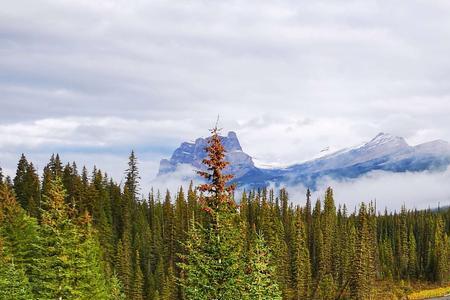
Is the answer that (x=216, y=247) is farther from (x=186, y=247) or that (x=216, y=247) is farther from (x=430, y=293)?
(x=430, y=293)

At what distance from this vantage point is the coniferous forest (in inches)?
1118

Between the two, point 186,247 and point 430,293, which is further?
point 430,293

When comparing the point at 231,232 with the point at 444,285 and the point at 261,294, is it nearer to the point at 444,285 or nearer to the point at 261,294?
the point at 261,294

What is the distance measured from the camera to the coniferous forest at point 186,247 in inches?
1118

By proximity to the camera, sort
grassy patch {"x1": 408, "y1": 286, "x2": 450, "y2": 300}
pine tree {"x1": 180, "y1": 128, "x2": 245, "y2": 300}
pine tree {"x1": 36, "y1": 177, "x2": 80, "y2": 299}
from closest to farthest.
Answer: pine tree {"x1": 180, "y1": 128, "x2": 245, "y2": 300} < pine tree {"x1": 36, "y1": 177, "x2": 80, "y2": 299} < grassy patch {"x1": 408, "y1": 286, "x2": 450, "y2": 300}

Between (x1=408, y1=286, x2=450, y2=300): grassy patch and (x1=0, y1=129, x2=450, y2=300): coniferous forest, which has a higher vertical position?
(x1=0, y1=129, x2=450, y2=300): coniferous forest

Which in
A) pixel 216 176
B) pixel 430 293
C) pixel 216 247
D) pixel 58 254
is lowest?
pixel 430 293

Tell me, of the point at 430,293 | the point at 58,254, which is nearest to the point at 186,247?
the point at 58,254

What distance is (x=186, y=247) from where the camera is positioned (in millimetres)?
31656

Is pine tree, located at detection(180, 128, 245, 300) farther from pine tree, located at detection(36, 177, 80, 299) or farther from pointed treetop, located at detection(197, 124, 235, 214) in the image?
pine tree, located at detection(36, 177, 80, 299)

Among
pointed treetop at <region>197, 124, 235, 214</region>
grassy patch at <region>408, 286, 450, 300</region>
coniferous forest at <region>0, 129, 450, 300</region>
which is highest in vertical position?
pointed treetop at <region>197, 124, 235, 214</region>

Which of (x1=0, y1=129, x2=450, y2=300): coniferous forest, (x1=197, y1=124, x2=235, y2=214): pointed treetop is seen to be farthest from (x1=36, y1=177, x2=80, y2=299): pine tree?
(x1=197, y1=124, x2=235, y2=214): pointed treetop

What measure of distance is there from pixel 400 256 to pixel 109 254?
116 m

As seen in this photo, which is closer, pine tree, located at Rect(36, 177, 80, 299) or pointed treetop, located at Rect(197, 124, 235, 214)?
pointed treetop, located at Rect(197, 124, 235, 214)
